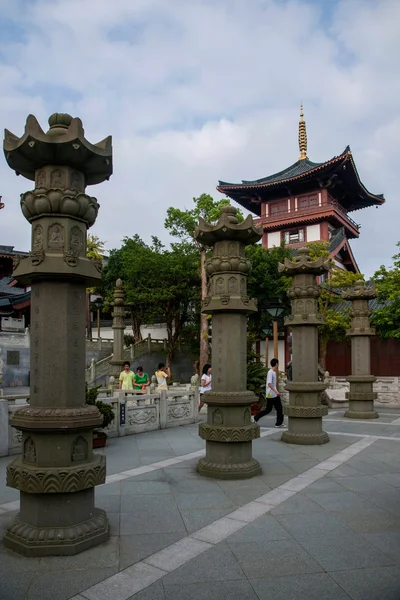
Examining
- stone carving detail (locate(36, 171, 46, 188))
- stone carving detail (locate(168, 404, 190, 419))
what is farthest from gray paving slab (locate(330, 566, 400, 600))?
stone carving detail (locate(168, 404, 190, 419))

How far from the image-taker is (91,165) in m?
4.39

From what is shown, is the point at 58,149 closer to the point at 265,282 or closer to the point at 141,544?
the point at 141,544

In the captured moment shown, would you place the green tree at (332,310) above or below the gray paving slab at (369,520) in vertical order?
above

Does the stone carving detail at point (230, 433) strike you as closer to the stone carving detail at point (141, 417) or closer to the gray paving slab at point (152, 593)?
the gray paving slab at point (152, 593)

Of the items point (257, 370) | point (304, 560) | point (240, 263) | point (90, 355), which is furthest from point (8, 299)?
point (304, 560)

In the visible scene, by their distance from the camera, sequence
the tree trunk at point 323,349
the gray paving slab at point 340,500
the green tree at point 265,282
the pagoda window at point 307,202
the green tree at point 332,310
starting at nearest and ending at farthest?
the gray paving slab at point 340,500 → the green tree at point 332,310 → the tree trunk at point 323,349 → the green tree at point 265,282 → the pagoda window at point 307,202

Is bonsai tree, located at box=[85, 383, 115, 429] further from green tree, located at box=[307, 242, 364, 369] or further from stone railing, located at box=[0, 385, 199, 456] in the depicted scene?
green tree, located at box=[307, 242, 364, 369]

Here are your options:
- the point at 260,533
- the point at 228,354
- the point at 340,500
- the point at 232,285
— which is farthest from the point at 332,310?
the point at 260,533

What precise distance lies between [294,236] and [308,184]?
13.6ft

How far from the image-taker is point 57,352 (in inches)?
164

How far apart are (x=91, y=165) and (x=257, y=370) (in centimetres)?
1148

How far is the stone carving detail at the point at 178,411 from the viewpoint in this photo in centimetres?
1156

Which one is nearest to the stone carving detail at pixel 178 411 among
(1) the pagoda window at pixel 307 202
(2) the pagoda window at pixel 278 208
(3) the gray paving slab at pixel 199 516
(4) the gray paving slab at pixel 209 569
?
(3) the gray paving slab at pixel 199 516

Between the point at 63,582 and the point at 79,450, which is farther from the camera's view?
the point at 79,450
